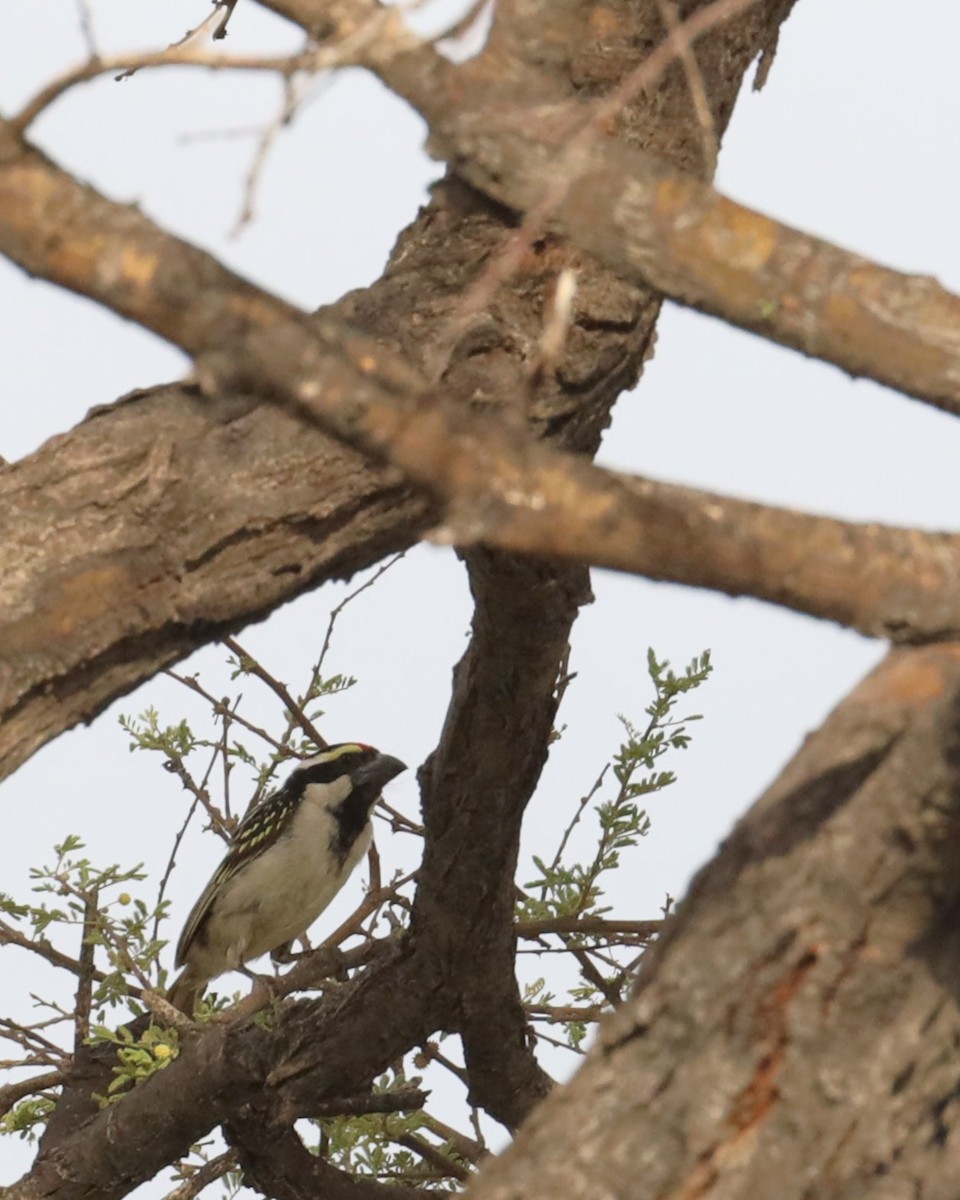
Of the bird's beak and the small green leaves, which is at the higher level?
the bird's beak

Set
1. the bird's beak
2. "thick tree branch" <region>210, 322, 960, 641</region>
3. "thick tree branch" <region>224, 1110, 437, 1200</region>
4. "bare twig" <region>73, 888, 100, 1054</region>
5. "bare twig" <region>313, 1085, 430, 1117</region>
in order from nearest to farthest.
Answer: "thick tree branch" <region>210, 322, 960, 641</region>, "bare twig" <region>73, 888, 100, 1054</region>, "bare twig" <region>313, 1085, 430, 1117</region>, "thick tree branch" <region>224, 1110, 437, 1200</region>, the bird's beak

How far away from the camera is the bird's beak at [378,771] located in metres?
6.43

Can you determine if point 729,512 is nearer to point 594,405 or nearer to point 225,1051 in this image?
point 594,405

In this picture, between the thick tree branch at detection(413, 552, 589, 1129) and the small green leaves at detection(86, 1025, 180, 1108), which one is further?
the small green leaves at detection(86, 1025, 180, 1108)

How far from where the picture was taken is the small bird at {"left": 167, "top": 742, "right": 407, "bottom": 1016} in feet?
20.0

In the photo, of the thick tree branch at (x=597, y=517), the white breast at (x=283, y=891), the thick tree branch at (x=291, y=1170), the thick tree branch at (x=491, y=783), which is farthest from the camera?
the white breast at (x=283, y=891)

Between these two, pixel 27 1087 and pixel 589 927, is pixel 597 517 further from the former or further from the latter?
pixel 27 1087

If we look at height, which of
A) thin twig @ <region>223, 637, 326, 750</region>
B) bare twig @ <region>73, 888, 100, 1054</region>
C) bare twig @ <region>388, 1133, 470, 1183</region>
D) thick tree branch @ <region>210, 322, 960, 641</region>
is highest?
thin twig @ <region>223, 637, 326, 750</region>

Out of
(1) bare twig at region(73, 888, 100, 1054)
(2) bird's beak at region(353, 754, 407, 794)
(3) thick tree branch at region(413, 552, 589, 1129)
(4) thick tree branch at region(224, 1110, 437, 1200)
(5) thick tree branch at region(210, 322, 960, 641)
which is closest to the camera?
(5) thick tree branch at region(210, 322, 960, 641)

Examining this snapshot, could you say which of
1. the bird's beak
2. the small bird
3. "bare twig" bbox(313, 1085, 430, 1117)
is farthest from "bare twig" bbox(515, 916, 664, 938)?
the bird's beak

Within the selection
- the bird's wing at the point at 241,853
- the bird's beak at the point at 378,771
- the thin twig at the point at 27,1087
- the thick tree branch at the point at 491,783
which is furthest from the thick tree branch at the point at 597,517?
the bird's beak at the point at 378,771

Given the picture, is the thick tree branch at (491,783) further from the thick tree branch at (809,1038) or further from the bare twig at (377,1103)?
the thick tree branch at (809,1038)

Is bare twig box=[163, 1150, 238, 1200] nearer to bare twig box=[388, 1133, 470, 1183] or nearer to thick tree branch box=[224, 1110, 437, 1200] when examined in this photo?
thick tree branch box=[224, 1110, 437, 1200]

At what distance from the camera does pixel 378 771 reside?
6512mm
